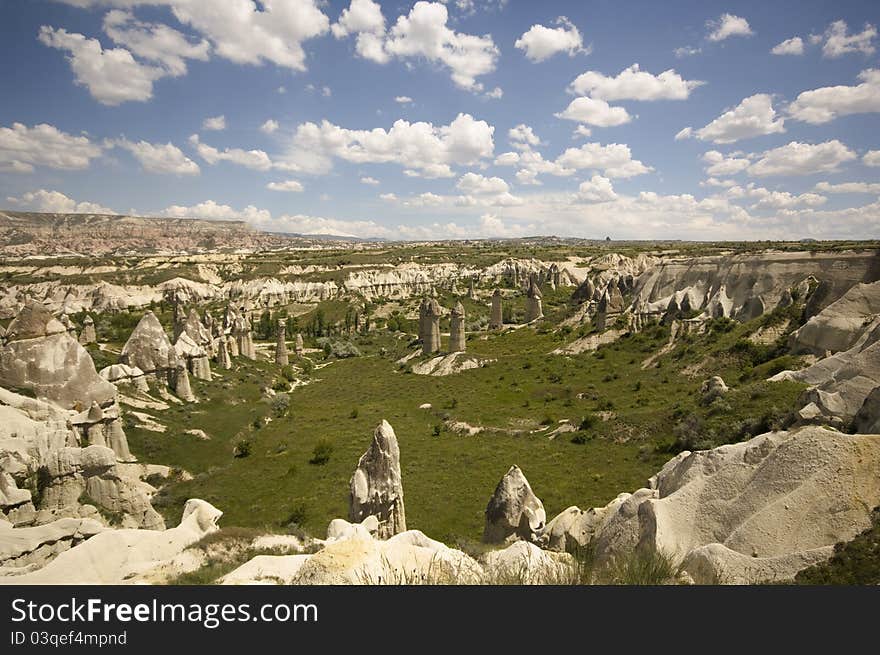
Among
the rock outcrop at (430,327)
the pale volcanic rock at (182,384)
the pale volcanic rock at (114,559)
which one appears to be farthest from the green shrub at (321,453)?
the rock outcrop at (430,327)

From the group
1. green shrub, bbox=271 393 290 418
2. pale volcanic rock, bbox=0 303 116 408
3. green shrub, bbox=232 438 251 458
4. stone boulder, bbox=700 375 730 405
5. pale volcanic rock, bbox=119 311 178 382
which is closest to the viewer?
pale volcanic rock, bbox=0 303 116 408

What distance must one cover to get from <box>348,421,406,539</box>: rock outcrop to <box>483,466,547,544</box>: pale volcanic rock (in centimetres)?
329

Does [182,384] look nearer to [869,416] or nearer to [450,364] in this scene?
[450,364]

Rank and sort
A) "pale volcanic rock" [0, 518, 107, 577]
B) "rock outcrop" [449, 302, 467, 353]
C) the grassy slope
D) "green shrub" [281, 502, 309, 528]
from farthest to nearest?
"rock outcrop" [449, 302, 467, 353] < the grassy slope < "green shrub" [281, 502, 309, 528] < "pale volcanic rock" [0, 518, 107, 577]

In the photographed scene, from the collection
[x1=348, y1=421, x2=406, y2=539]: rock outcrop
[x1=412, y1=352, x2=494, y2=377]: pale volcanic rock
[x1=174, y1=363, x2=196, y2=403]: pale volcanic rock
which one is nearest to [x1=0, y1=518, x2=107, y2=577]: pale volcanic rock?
[x1=348, y1=421, x2=406, y2=539]: rock outcrop

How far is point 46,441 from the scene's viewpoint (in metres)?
16.6

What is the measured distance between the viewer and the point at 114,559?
1010 centimetres

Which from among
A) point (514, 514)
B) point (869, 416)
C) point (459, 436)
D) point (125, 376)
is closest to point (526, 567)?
point (514, 514)

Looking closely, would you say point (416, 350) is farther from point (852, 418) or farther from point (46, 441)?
point (852, 418)

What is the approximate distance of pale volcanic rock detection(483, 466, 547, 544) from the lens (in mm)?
13297

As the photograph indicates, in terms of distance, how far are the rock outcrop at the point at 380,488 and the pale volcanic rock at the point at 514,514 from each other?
3.29 metres

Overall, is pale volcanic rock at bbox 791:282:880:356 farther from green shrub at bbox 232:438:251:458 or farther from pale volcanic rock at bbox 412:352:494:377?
green shrub at bbox 232:438:251:458
